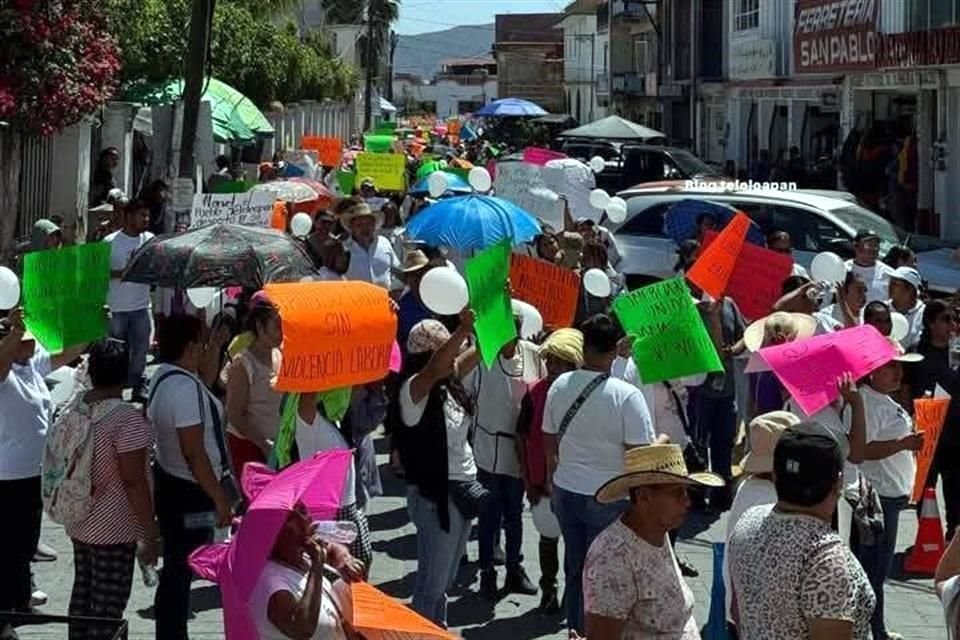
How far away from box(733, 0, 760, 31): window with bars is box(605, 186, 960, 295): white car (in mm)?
23142

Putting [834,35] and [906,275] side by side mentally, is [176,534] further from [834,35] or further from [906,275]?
[834,35]

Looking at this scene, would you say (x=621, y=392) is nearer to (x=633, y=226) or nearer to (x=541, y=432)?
(x=541, y=432)

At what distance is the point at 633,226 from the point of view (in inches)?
709

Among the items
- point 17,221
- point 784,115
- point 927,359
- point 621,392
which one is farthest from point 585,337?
point 784,115

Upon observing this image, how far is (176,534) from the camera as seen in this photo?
22.5ft

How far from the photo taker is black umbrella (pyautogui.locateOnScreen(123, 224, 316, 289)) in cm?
946


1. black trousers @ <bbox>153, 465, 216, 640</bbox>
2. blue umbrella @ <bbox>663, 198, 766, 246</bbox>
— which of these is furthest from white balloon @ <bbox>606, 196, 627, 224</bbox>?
black trousers @ <bbox>153, 465, 216, 640</bbox>

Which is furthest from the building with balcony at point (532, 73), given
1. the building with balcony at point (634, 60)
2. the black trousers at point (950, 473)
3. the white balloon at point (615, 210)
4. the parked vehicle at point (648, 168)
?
the black trousers at point (950, 473)

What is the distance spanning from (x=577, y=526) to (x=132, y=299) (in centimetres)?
585

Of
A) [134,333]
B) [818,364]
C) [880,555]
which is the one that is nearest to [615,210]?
[134,333]

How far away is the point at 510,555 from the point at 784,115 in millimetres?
34090

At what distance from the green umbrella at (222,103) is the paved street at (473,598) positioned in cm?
1547

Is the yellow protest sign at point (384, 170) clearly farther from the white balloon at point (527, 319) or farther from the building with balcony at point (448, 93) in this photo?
the building with balcony at point (448, 93)

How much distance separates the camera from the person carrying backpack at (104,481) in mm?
6488
